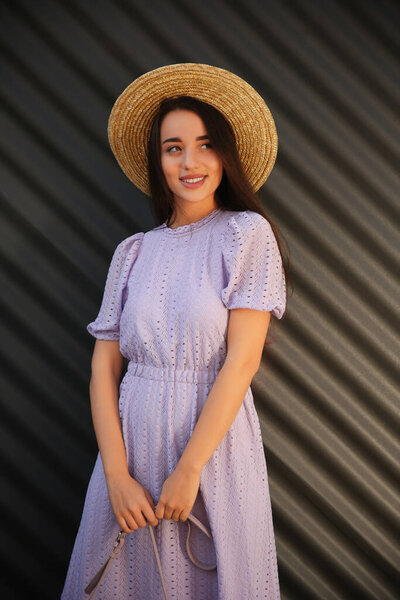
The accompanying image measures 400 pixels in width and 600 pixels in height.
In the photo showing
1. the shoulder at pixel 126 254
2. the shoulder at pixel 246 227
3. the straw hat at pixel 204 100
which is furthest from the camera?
the shoulder at pixel 126 254

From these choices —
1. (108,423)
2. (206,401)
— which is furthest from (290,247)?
(108,423)

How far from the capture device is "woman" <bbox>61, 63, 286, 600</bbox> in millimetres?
1171

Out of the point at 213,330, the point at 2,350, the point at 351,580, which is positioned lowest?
the point at 351,580

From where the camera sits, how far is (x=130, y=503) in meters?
1.17

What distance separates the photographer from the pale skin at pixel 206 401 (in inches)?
44.2

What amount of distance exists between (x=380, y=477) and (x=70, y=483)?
137 cm

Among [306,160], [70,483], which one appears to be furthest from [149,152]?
[70,483]

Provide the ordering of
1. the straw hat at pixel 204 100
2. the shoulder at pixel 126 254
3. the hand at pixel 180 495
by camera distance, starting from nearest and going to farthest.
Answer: the hand at pixel 180 495 → the straw hat at pixel 204 100 → the shoulder at pixel 126 254

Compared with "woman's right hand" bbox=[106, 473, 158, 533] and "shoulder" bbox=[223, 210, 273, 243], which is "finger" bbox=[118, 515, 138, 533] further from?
"shoulder" bbox=[223, 210, 273, 243]

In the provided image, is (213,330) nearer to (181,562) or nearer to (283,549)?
(181,562)

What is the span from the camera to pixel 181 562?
1192mm

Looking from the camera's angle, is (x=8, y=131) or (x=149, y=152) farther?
(x=8, y=131)

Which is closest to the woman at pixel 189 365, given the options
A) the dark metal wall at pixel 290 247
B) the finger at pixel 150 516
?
the finger at pixel 150 516

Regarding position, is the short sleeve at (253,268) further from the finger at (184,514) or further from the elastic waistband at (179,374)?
the finger at (184,514)
